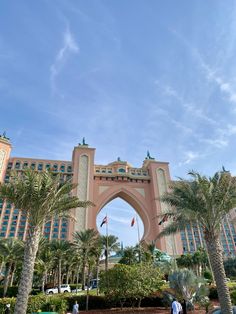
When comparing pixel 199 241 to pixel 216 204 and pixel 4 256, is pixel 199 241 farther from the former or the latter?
pixel 216 204

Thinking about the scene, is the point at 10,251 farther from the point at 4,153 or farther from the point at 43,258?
the point at 4,153

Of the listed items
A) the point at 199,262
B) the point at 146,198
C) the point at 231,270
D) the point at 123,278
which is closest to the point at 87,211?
the point at 146,198

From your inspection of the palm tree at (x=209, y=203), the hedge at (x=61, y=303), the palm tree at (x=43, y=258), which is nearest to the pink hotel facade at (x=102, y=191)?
the palm tree at (x=43, y=258)

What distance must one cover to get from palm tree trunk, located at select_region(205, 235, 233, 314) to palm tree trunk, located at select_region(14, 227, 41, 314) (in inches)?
446

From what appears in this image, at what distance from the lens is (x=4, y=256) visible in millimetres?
34781

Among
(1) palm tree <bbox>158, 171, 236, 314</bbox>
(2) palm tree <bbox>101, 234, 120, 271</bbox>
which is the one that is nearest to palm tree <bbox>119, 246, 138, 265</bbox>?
(2) palm tree <bbox>101, 234, 120, 271</bbox>

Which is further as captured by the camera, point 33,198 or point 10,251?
A: point 10,251

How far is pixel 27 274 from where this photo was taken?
15602 millimetres

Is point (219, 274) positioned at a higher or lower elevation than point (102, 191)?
lower

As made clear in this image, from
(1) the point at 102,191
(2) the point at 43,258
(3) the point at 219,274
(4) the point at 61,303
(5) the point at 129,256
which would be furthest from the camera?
(1) the point at 102,191

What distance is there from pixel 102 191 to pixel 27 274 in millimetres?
57658

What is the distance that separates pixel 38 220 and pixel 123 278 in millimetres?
9350

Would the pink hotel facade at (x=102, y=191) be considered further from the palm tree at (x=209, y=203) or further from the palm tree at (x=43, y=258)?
the palm tree at (x=209, y=203)

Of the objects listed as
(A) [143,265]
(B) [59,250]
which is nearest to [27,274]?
(A) [143,265]
